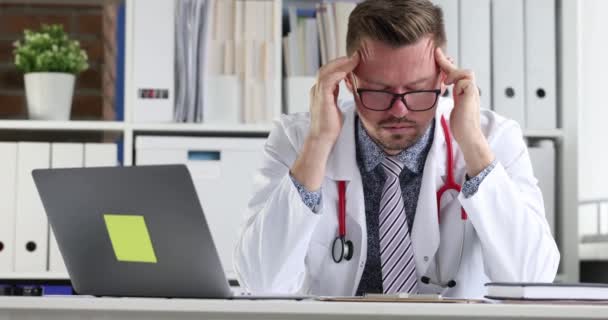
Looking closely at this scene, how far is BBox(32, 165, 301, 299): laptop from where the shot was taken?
118 centimetres

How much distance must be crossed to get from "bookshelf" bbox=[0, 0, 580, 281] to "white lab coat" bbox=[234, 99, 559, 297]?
32.9 inches

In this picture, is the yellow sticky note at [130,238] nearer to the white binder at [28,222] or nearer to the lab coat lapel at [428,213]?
the lab coat lapel at [428,213]

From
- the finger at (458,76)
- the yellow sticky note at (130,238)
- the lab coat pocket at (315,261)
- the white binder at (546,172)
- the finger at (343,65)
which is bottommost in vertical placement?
the lab coat pocket at (315,261)

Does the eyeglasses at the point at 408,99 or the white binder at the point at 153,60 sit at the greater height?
the white binder at the point at 153,60

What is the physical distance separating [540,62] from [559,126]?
7.8 inches

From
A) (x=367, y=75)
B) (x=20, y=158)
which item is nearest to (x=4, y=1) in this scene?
(x=20, y=158)

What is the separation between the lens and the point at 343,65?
1.89 m

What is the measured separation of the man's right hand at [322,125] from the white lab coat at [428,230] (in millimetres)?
38

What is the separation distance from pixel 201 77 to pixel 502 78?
0.84 meters

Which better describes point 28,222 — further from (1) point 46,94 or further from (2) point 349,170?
(2) point 349,170

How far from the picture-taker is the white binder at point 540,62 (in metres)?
2.88

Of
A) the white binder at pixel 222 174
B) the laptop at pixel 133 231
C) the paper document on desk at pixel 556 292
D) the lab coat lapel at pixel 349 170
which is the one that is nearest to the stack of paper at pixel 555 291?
the paper document on desk at pixel 556 292

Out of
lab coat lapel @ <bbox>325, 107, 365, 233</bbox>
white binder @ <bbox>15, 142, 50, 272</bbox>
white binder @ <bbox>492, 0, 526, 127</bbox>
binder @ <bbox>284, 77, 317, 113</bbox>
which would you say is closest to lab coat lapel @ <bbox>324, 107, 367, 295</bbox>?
lab coat lapel @ <bbox>325, 107, 365, 233</bbox>

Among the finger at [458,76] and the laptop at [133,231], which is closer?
the laptop at [133,231]
